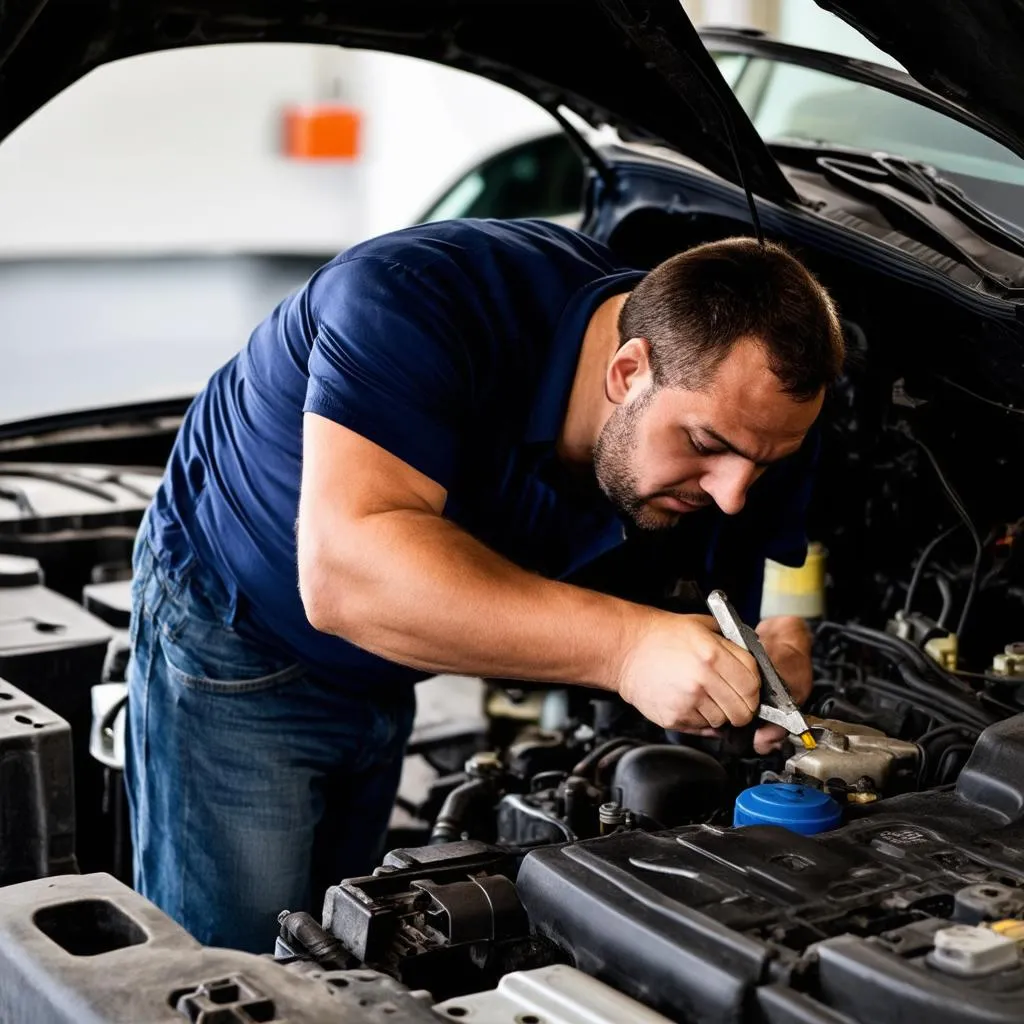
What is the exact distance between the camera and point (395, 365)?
1569 mm

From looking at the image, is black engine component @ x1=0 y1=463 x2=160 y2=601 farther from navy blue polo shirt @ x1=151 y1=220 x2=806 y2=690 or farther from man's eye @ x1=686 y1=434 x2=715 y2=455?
man's eye @ x1=686 y1=434 x2=715 y2=455

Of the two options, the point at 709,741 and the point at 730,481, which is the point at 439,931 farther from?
the point at 709,741

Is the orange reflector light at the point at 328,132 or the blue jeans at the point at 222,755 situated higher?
the orange reflector light at the point at 328,132

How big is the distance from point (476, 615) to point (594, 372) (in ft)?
1.33

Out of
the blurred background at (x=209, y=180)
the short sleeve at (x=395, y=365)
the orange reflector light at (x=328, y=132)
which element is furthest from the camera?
the orange reflector light at (x=328, y=132)

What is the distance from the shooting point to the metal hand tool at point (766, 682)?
1.45m

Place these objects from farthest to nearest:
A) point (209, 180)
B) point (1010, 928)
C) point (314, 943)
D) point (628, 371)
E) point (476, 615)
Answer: point (209, 180) → point (628, 371) → point (476, 615) → point (314, 943) → point (1010, 928)

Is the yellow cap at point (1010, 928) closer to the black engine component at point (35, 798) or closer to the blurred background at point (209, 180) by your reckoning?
the black engine component at point (35, 798)

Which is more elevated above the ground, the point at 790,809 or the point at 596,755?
the point at 790,809

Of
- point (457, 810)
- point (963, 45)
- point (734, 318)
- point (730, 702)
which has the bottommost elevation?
point (457, 810)

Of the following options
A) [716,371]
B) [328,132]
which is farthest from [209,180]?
[716,371]

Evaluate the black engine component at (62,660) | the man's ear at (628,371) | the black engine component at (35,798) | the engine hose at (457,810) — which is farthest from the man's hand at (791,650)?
the black engine component at (62,660)

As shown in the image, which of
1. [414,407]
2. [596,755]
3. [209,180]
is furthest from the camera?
[209,180]

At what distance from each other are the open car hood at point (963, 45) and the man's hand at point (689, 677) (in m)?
0.66
